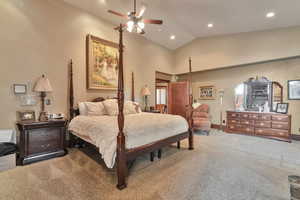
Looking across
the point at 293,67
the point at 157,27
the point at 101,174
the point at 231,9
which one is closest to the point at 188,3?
the point at 231,9

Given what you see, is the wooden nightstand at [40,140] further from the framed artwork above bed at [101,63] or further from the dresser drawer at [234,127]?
the dresser drawer at [234,127]

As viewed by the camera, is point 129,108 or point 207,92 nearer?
point 129,108

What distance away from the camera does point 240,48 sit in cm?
488

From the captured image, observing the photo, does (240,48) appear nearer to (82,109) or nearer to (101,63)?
(101,63)

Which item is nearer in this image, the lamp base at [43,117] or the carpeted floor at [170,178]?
the carpeted floor at [170,178]

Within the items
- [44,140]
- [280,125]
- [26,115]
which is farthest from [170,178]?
[280,125]

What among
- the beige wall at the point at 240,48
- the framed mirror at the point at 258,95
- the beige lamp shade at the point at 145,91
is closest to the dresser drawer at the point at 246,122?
the framed mirror at the point at 258,95

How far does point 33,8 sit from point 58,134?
284 centimetres

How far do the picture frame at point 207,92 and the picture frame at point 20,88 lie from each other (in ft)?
20.2

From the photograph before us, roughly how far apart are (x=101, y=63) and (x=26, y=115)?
2.28 m

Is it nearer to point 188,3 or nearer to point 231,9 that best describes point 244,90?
point 231,9

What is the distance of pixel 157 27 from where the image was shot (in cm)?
509

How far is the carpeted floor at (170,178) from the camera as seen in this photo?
75.6 inches

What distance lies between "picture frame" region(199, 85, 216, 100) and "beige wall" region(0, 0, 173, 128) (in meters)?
4.04
